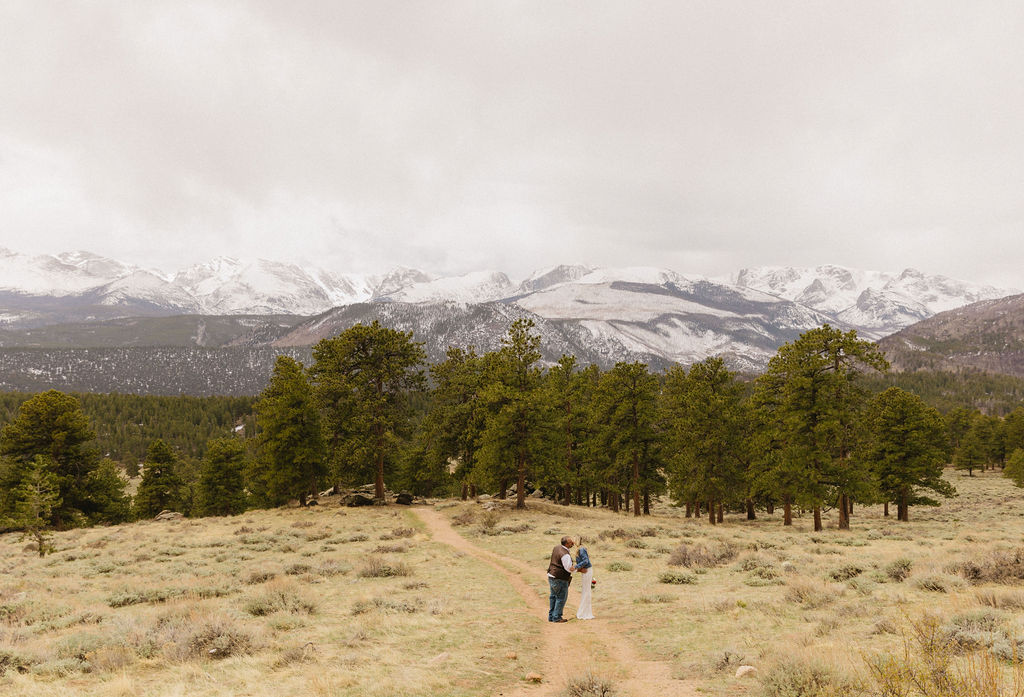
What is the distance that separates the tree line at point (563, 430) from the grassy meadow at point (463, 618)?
33.4 feet

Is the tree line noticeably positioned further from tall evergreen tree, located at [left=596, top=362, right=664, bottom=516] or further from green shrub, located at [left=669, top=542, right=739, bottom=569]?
green shrub, located at [left=669, top=542, right=739, bottom=569]

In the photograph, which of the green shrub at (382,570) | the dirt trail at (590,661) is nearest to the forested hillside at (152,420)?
the green shrub at (382,570)

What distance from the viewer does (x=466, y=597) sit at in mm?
15961

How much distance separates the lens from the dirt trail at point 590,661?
8.83 meters

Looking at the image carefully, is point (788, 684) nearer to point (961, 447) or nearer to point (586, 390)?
point (586, 390)

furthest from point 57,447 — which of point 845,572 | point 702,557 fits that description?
point 845,572

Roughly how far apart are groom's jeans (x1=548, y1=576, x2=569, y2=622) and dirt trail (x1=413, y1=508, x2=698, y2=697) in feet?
0.94

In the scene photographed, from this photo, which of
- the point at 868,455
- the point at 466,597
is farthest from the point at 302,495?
the point at 868,455

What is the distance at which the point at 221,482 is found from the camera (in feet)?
200

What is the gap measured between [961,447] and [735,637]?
394 ft

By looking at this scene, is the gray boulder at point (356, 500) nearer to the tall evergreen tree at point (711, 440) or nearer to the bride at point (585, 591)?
the tall evergreen tree at point (711, 440)

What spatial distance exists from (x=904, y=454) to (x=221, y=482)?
71.7 meters

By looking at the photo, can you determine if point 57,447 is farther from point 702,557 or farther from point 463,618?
point 702,557

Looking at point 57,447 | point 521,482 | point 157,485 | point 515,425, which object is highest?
point 515,425
